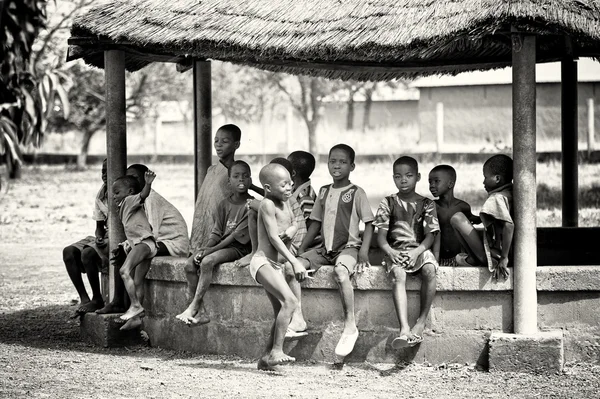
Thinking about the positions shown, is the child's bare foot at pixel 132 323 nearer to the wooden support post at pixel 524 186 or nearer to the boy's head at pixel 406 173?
the boy's head at pixel 406 173

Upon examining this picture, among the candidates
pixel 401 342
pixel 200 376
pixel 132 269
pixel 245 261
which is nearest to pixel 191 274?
pixel 245 261

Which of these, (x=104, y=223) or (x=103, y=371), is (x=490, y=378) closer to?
(x=103, y=371)

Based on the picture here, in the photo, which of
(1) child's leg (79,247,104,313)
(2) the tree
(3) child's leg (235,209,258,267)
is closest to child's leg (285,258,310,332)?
(3) child's leg (235,209,258,267)

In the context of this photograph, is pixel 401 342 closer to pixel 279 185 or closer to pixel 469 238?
pixel 469 238

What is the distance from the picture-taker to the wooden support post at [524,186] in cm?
633

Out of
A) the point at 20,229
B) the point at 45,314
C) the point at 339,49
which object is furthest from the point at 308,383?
the point at 20,229

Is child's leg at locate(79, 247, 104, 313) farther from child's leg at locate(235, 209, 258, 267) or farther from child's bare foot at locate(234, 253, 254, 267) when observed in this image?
child's leg at locate(235, 209, 258, 267)

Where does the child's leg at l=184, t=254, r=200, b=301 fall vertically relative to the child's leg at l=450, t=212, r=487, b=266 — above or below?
below

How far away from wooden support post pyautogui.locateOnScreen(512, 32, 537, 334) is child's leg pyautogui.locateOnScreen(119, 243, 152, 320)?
284cm

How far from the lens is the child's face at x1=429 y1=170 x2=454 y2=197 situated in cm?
684

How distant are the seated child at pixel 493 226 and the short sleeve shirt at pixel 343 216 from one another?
677 mm

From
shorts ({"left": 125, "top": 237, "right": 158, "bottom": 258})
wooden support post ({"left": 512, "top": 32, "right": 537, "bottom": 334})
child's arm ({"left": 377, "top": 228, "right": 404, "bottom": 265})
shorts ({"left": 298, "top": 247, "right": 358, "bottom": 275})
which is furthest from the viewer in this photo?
shorts ({"left": 125, "top": 237, "right": 158, "bottom": 258})

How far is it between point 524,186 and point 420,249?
837mm

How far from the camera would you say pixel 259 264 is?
638 cm
